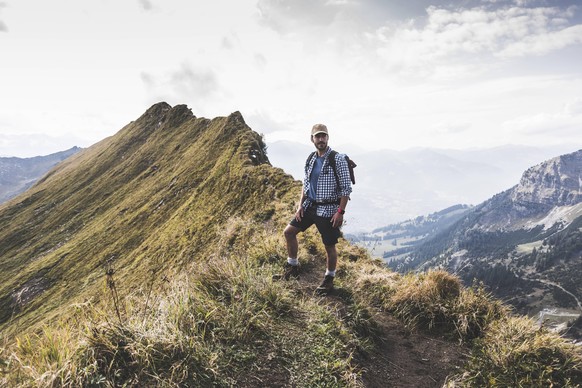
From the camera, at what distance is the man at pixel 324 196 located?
8.11m

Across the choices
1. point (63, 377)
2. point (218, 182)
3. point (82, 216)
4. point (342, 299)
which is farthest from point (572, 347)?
point (82, 216)

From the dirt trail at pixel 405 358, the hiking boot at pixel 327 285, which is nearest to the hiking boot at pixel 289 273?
the hiking boot at pixel 327 285

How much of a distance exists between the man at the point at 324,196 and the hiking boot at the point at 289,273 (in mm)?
986

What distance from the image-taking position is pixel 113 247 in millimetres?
51156

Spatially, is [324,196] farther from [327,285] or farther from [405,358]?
[405,358]

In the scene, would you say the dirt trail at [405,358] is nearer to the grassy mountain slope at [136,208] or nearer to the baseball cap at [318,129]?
the baseball cap at [318,129]

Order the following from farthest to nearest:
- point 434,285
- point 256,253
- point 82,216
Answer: point 82,216, point 256,253, point 434,285

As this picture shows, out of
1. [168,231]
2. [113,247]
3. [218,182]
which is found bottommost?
[113,247]

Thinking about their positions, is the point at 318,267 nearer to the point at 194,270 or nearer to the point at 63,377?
the point at 194,270

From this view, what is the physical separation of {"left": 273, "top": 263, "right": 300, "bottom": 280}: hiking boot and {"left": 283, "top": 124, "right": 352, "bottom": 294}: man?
0.99m

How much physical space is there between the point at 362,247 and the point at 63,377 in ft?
33.7

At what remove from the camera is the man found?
26.6ft

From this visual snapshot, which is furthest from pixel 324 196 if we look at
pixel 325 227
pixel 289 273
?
pixel 289 273

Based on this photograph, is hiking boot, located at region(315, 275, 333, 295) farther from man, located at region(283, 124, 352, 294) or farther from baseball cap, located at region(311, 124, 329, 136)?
baseball cap, located at region(311, 124, 329, 136)
